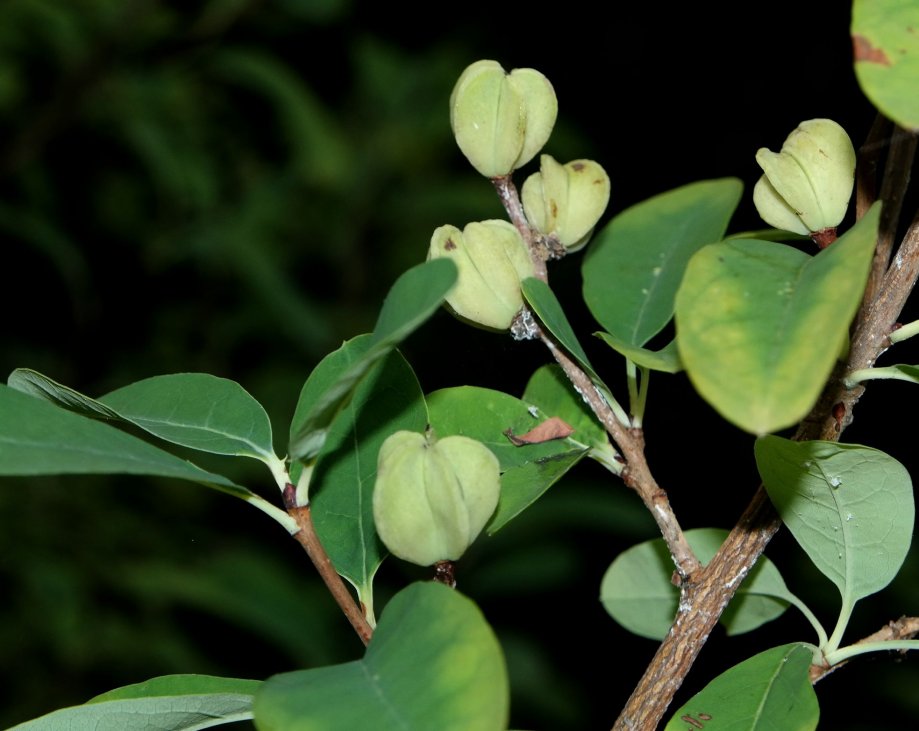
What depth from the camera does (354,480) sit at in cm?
79

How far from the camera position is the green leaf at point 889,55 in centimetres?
53

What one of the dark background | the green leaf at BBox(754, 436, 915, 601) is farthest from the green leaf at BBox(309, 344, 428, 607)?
the dark background

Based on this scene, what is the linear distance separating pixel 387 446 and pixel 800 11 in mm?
3109

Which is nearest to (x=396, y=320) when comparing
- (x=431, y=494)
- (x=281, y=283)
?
(x=431, y=494)

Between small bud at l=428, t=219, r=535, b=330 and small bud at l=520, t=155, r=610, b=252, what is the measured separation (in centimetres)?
4

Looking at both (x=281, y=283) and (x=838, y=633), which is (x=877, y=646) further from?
(x=281, y=283)

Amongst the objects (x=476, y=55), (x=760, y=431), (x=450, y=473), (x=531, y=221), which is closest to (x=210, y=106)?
Answer: (x=476, y=55)

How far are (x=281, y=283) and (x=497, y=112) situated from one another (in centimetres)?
171

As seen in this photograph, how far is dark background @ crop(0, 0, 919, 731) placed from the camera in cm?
228

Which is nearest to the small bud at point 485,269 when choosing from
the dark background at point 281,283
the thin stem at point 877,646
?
the thin stem at point 877,646

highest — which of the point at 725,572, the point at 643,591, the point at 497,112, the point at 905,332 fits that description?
the point at 497,112

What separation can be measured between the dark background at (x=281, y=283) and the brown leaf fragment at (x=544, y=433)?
113 centimetres

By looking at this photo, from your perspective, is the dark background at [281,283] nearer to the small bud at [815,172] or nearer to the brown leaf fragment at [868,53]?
the small bud at [815,172]

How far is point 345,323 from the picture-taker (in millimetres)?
2627
